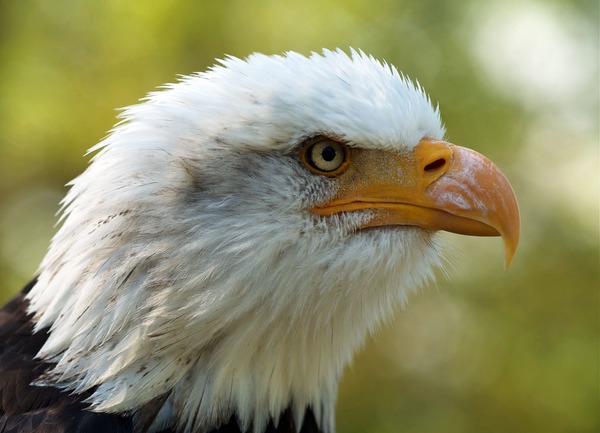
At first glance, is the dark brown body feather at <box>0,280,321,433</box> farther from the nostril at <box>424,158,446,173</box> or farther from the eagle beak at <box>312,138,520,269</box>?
A: the nostril at <box>424,158,446,173</box>

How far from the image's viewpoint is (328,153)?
2.41 metres

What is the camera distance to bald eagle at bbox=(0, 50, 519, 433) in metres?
2.31

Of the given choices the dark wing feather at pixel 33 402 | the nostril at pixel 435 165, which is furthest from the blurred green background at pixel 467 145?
the dark wing feather at pixel 33 402

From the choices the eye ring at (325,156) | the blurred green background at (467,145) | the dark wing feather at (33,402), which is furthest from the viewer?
the blurred green background at (467,145)

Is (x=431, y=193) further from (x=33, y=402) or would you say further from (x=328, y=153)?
(x=33, y=402)

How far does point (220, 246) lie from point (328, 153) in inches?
18.4

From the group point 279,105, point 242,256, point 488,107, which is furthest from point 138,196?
point 488,107

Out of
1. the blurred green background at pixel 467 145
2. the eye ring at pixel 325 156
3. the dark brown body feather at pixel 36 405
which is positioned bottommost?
the dark brown body feather at pixel 36 405

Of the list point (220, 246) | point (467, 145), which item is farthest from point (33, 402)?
point (467, 145)

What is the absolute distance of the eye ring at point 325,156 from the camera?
7.86 feet

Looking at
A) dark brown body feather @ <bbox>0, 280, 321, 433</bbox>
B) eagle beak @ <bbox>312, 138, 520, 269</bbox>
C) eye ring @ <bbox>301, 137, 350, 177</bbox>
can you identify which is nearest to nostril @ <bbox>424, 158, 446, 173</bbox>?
eagle beak @ <bbox>312, 138, 520, 269</bbox>

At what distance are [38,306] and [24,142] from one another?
534cm

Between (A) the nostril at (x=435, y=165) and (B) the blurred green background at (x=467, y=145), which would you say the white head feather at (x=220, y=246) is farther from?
(B) the blurred green background at (x=467, y=145)

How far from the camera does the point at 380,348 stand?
724cm
